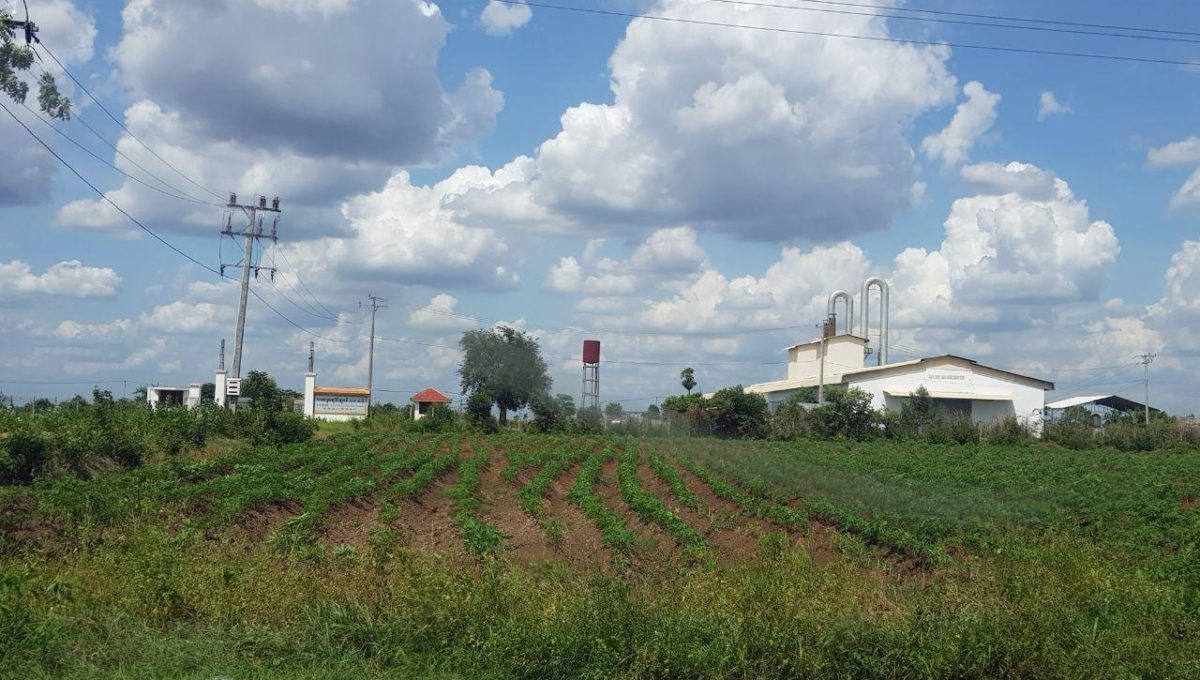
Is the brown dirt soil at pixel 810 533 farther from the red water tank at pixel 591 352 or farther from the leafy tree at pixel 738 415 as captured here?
the red water tank at pixel 591 352

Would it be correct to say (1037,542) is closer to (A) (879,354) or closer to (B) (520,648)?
(B) (520,648)

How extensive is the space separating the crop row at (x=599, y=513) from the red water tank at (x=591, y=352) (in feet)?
122

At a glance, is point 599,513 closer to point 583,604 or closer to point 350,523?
point 350,523

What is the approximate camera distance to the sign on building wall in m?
70.9

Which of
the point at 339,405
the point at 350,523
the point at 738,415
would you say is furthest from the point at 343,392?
the point at 350,523

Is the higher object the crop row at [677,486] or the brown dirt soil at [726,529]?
the crop row at [677,486]

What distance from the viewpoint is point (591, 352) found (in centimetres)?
6806

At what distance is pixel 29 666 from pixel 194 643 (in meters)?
1.18

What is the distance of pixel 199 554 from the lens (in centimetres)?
1029

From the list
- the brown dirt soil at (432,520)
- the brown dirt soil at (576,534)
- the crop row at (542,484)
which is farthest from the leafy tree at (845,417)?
the brown dirt soil at (432,520)

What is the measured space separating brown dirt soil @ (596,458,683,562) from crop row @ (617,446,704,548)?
0.11m

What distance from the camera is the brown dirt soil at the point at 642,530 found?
13.7 metres

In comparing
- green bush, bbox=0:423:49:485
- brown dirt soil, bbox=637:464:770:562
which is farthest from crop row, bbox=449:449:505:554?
green bush, bbox=0:423:49:485

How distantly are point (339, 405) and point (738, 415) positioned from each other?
30.4m
